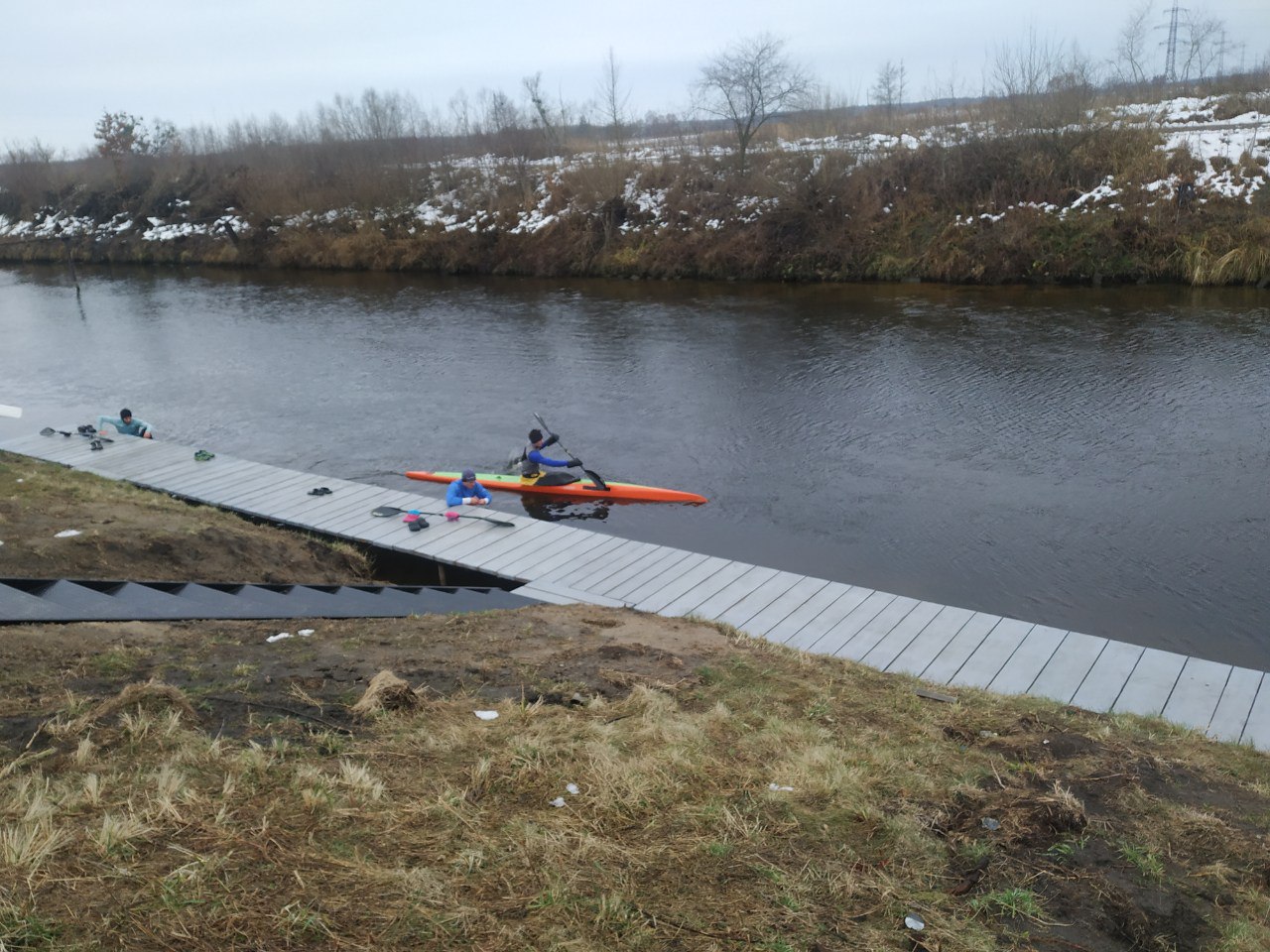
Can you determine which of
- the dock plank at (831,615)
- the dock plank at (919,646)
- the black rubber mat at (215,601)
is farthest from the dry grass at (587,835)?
the dock plank at (831,615)

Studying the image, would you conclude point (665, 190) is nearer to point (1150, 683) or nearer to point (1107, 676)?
point (1107, 676)

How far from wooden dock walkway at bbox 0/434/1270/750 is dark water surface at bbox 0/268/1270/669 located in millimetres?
1615

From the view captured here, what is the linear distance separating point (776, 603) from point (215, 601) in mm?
5179

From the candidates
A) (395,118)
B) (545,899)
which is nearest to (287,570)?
(545,899)

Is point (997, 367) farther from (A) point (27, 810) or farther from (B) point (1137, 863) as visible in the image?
(A) point (27, 810)

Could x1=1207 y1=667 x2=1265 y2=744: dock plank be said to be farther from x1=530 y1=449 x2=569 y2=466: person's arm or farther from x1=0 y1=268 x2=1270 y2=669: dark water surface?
x1=530 y1=449 x2=569 y2=466: person's arm

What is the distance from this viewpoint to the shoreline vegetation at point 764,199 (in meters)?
27.6

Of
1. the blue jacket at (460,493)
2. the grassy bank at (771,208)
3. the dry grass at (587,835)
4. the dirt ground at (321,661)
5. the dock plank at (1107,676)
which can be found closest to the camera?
the dry grass at (587,835)

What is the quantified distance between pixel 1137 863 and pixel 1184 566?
8302 mm

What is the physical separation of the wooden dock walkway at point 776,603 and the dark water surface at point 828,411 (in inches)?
63.6

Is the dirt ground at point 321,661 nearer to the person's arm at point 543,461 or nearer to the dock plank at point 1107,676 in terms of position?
the dock plank at point 1107,676

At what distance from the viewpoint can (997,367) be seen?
1952cm

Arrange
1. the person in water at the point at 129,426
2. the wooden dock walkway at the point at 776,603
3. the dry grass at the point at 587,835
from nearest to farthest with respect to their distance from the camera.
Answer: the dry grass at the point at 587,835, the wooden dock walkway at the point at 776,603, the person in water at the point at 129,426

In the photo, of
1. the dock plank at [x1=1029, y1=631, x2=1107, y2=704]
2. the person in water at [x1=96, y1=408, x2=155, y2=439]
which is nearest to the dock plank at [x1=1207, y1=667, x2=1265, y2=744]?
the dock plank at [x1=1029, y1=631, x2=1107, y2=704]
